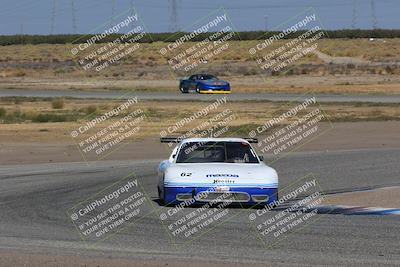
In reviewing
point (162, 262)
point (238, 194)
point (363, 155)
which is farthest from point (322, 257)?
point (363, 155)

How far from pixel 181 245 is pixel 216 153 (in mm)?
5319

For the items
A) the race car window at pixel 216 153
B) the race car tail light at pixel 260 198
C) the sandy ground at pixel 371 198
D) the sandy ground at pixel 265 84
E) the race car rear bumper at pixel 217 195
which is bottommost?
the sandy ground at pixel 265 84

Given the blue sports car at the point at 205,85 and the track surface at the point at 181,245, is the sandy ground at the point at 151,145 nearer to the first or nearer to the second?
the track surface at the point at 181,245

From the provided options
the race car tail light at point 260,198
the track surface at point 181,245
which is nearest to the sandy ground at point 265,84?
the track surface at point 181,245

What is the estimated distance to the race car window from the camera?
18312mm

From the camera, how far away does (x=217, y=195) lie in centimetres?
1709

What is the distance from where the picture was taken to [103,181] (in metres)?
22.8

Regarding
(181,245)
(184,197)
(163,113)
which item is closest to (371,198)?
(184,197)

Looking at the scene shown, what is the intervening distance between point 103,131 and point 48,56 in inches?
3452

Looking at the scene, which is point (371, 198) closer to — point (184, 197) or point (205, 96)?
point (184, 197)

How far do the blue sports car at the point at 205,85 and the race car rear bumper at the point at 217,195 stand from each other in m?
42.6

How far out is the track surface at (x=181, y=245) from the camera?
40.8ft

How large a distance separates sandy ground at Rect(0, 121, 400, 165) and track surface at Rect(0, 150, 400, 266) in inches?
288

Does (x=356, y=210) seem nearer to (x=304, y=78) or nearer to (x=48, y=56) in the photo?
(x=304, y=78)
